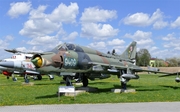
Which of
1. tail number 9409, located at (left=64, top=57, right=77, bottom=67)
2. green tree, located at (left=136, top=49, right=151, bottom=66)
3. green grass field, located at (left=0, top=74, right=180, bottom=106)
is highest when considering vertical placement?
green tree, located at (left=136, top=49, right=151, bottom=66)

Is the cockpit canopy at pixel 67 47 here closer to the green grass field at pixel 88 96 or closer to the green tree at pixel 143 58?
the green grass field at pixel 88 96

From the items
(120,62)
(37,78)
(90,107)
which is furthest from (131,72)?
(37,78)

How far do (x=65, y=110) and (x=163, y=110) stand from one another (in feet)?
12.3

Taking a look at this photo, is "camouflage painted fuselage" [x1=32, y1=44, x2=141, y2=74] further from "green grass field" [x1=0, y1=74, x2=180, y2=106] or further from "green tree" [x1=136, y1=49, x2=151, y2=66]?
"green tree" [x1=136, y1=49, x2=151, y2=66]

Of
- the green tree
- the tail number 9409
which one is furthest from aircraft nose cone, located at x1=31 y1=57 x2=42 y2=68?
the green tree

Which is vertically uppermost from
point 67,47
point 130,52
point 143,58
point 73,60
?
point 143,58

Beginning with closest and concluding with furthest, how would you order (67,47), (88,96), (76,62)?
(88,96) → (76,62) → (67,47)

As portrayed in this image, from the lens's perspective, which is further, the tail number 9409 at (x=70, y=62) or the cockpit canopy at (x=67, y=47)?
the cockpit canopy at (x=67, y=47)

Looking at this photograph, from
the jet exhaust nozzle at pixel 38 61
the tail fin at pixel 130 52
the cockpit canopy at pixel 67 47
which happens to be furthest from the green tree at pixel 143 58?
the jet exhaust nozzle at pixel 38 61

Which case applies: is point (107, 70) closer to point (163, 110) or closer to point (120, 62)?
point (120, 62)

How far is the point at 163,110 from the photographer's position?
31.2 feet

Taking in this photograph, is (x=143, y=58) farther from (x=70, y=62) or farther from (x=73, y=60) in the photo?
(x=70, y=62)

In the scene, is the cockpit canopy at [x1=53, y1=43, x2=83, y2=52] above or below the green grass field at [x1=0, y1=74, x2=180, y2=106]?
above

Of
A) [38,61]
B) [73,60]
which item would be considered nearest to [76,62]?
[73,60]
